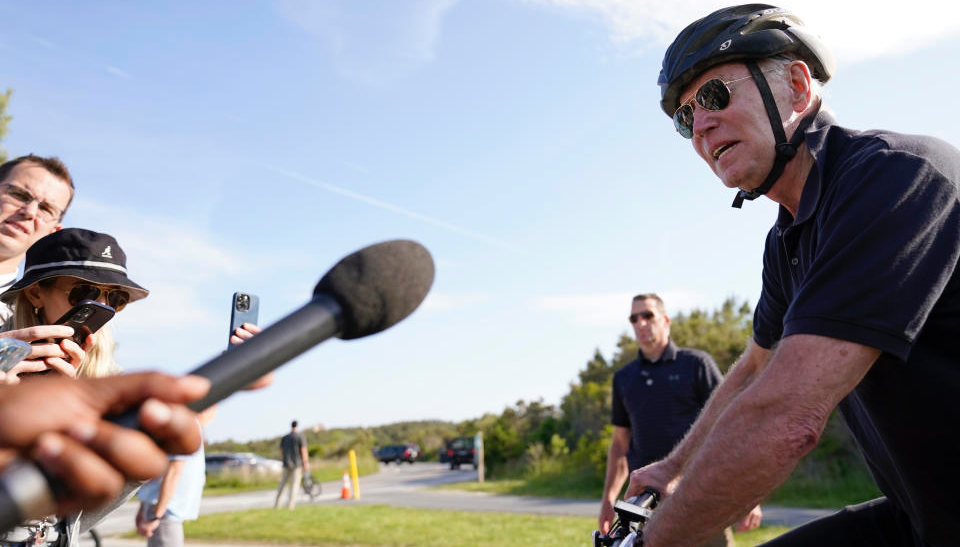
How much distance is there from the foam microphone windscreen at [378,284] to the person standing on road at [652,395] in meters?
5.65

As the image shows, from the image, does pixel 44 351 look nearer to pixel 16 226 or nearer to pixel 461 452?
pixel 16 226

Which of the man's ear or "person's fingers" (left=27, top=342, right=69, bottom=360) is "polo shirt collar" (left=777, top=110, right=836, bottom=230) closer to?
the man's ear

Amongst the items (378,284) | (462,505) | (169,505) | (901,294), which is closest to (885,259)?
(901,294)

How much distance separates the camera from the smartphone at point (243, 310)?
102 inches

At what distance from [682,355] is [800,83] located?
458cm

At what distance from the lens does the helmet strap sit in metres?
2.76

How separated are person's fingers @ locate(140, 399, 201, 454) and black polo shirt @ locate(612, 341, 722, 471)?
625 cm

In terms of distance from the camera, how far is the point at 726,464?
2.01 m

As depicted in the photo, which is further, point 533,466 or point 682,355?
point 533,466

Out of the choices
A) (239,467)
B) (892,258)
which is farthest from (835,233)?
(239,467)

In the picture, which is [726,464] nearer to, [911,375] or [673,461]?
[911,375]

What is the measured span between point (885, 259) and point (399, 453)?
61.5 m

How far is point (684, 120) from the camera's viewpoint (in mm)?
3195

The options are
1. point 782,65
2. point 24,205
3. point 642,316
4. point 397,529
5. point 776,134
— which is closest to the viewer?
point 776,134
